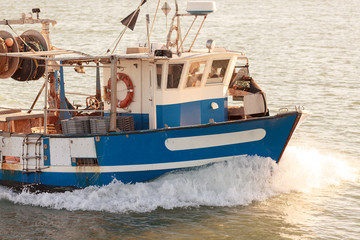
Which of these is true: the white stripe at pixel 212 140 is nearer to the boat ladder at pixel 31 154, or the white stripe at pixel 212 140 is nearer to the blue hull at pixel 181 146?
the blue hull at pixel 181 146

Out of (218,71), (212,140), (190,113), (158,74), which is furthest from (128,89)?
(212,140)

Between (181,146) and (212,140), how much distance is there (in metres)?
0.65

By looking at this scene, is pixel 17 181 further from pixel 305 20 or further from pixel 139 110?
pixel 305 20

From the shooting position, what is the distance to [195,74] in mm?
14727

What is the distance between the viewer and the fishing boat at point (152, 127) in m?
14.1

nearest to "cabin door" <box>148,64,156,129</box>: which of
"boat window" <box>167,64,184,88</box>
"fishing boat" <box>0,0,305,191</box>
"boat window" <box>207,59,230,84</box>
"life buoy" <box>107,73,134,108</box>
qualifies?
"fishing boat" <box>0,0,305,191</box>

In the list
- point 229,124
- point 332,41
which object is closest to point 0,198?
point 229,124

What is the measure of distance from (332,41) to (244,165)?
27.5m

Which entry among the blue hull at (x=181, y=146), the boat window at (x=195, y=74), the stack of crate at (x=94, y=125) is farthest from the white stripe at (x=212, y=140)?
the boat window at (x=195, y=74)

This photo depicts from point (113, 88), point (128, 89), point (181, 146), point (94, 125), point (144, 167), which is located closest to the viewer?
point (181, 146)

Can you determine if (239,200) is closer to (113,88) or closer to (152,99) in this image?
(152,99)

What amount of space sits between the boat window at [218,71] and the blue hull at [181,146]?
4.95ft

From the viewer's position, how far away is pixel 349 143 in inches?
796

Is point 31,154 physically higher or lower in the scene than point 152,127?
lower
